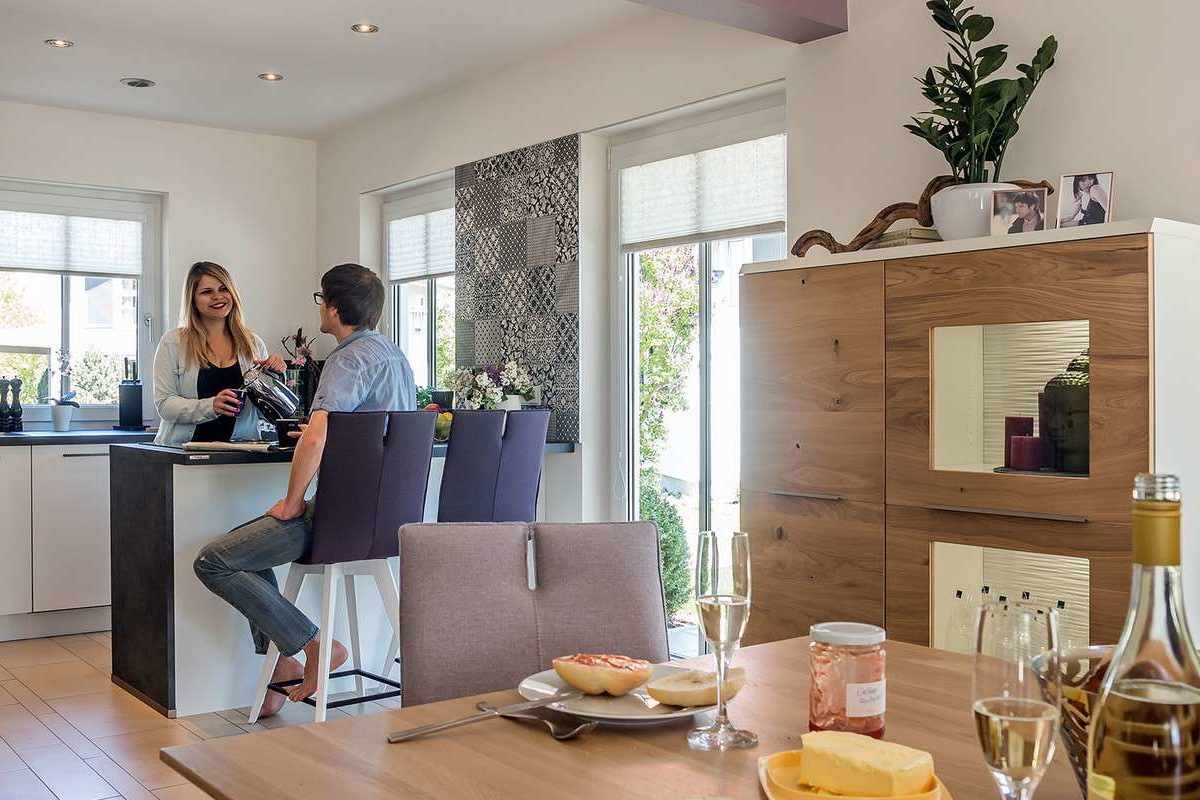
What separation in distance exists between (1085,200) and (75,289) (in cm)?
528

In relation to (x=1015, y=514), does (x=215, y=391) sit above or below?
above

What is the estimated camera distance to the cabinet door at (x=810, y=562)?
2.89 m

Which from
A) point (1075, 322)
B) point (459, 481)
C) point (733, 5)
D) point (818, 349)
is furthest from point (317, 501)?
point (1075, 322)

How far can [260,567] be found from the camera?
11.5 ft

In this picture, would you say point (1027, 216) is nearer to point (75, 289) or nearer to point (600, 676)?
point (600, 676)

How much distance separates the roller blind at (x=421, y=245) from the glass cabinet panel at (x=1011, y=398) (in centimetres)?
349

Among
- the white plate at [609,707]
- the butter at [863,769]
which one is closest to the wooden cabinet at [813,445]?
the white plate at [609,707]

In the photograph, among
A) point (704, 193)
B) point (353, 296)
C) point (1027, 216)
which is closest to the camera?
point (1027, 216)

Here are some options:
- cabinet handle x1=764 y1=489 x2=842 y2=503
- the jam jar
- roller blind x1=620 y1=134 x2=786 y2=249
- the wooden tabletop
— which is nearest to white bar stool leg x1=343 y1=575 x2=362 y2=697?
cabinet handle x1=764 y1=489 x2=842 y2=503

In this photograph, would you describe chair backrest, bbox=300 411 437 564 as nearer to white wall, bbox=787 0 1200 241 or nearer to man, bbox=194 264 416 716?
man, bbox=194 264 416 716

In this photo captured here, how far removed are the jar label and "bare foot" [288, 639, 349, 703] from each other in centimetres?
274

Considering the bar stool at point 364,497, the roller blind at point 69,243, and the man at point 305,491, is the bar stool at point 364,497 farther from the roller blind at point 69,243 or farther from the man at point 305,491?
the roller blind at point 69,243

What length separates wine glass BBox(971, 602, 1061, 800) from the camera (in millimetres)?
875

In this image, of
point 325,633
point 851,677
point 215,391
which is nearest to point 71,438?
point 215,391
